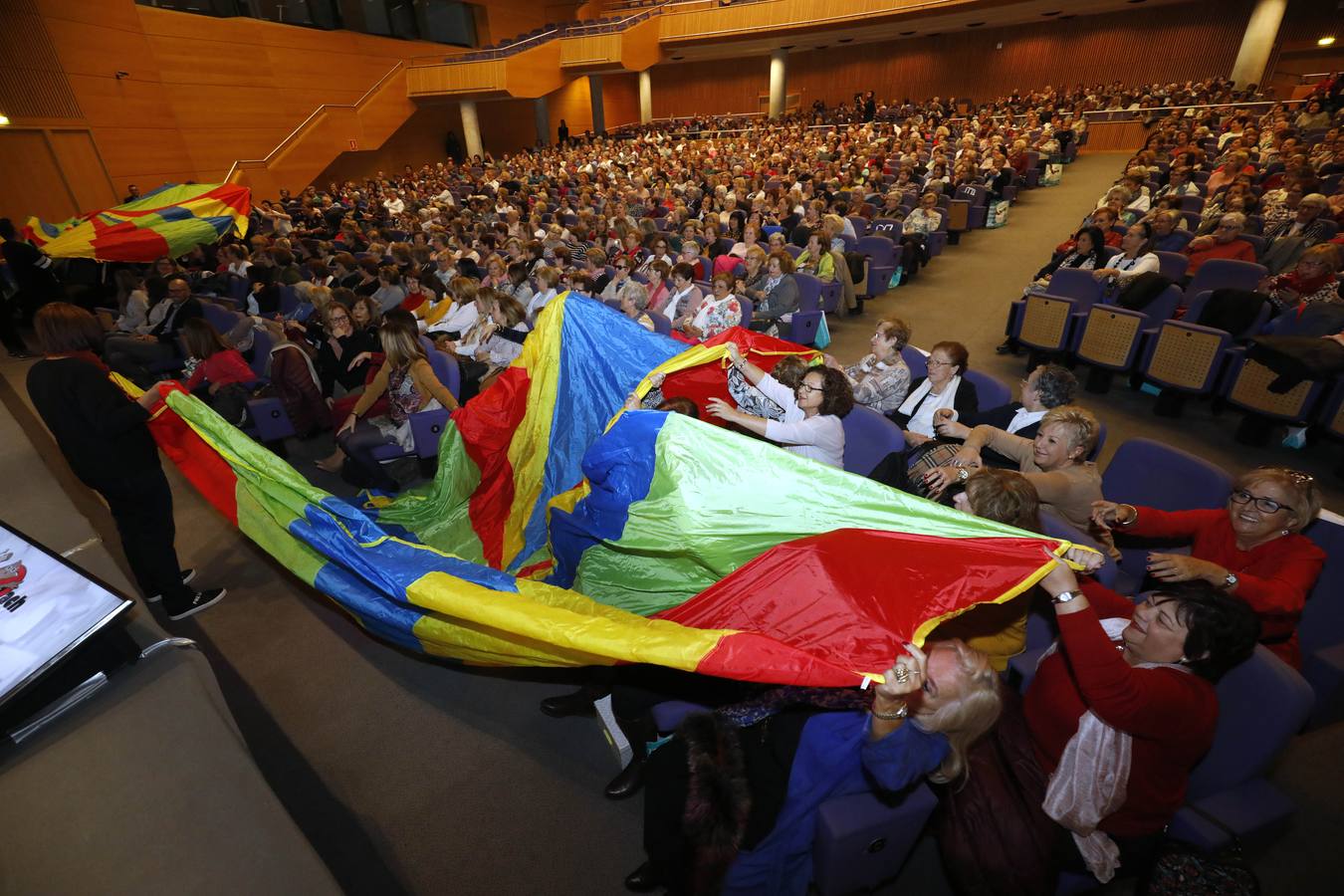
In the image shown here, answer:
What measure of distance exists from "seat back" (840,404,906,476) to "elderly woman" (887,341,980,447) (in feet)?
0.75

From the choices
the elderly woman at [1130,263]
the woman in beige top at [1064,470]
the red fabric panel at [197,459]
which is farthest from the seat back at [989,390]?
the red fabric panel at [197,459]

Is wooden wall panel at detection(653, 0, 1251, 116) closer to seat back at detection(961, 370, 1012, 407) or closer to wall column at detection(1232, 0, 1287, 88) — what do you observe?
wall column at detection(1232, 0, 1287, 88)

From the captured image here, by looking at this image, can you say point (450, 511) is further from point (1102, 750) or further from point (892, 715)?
point (1102, 750)

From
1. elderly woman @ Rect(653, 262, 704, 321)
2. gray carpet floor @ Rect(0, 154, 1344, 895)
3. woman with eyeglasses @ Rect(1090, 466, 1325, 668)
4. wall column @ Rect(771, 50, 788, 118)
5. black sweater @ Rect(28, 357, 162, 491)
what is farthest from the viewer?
wall column @ Rect(771, 50, 788, 118)

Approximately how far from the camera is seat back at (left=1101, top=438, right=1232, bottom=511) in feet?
7.59

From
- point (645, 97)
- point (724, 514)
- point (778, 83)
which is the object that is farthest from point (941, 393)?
point (645, 97)

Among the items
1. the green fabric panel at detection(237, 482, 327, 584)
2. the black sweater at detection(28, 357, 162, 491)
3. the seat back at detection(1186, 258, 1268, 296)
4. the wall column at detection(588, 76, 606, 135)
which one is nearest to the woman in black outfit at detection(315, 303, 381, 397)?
the black sweater at detection(28, 357, 162, 491)

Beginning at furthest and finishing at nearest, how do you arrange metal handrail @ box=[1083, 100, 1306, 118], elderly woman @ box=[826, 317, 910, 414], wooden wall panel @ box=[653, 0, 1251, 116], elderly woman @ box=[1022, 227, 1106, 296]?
wooden wall panel @ box=[653, 0, 1251, 116], metal handrail @ box=[1083, 100, 1306, 118], elderly woman @ box=[1022, 227, 1106, 296], elderly woman @ box=[826, 317, 910, 414]

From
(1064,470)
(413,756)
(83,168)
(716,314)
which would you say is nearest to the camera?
(1064,470)

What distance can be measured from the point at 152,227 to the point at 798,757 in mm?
9901

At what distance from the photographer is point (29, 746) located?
1.19 m

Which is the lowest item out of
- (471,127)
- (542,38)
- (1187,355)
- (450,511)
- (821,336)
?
(450,511)

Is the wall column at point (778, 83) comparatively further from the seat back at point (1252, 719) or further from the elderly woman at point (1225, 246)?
the seat back at point (1252, 719)

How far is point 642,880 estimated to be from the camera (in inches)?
73.0
